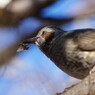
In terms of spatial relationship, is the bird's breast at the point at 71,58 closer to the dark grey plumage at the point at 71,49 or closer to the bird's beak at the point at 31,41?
the dark grey plumage at the point at 71,49

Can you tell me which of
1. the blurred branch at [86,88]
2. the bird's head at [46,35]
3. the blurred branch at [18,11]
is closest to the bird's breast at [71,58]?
the bird's head at [46,35]

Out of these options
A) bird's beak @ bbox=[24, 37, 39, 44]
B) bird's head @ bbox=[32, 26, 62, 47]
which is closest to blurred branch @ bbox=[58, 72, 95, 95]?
bird's beak @ bbox=[24, 37, 39, 44]

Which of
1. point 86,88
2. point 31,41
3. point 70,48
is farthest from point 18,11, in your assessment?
point 86,88

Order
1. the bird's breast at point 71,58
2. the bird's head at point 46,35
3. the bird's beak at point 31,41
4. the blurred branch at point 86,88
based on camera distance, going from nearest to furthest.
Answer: the blurred branch at point 86,88 → the bird's breast at point 71,58 → the bird's beak at point 31,41 → the bird's head at point 46,35

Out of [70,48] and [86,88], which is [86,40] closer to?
[70,48]

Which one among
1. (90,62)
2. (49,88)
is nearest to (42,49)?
(49,88)

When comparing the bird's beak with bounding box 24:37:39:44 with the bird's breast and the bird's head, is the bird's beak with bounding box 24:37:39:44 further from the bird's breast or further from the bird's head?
the bird's breast

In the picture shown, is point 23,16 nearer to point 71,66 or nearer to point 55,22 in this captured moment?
point 55,22

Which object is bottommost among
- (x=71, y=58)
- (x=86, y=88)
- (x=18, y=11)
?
(x=71, y=58)
